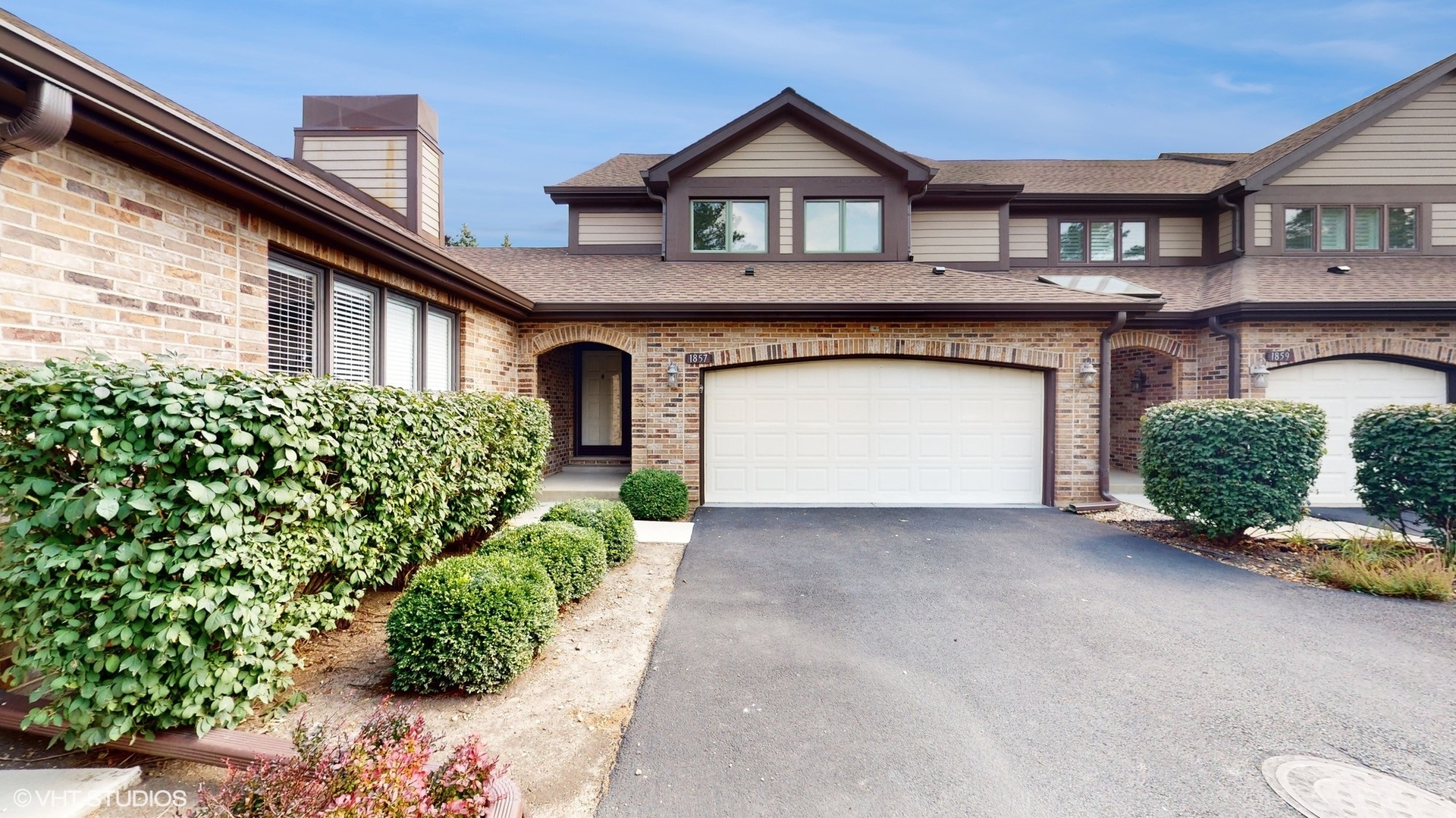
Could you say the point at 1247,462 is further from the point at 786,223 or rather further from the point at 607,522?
the point at 786,223

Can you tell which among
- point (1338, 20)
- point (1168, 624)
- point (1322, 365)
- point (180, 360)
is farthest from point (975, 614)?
point (1338, 20)

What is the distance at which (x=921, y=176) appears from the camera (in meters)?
10.3

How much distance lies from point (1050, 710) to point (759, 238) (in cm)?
900

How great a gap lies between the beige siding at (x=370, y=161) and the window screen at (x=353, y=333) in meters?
3.18

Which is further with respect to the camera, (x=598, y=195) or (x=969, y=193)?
(x=598, y=195)

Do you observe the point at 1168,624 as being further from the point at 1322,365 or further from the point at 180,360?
the point at 1322,365

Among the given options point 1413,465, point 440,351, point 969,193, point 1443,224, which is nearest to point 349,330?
point 440,351

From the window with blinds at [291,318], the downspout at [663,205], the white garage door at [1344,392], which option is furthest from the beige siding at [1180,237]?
the window with blinds at [291,318]

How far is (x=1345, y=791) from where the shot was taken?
2.56 metres

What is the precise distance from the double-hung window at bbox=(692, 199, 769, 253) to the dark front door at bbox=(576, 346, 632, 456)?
12.5ft

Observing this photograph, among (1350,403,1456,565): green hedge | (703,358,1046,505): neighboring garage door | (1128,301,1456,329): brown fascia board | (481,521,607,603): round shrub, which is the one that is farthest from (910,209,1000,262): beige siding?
(481,521,607,603): round shrub

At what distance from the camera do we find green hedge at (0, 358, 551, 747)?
7.52 feet

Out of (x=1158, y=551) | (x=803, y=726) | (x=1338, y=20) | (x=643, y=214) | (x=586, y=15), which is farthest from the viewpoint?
(x=1338, y=20)

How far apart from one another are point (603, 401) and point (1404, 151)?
16.3 metres
